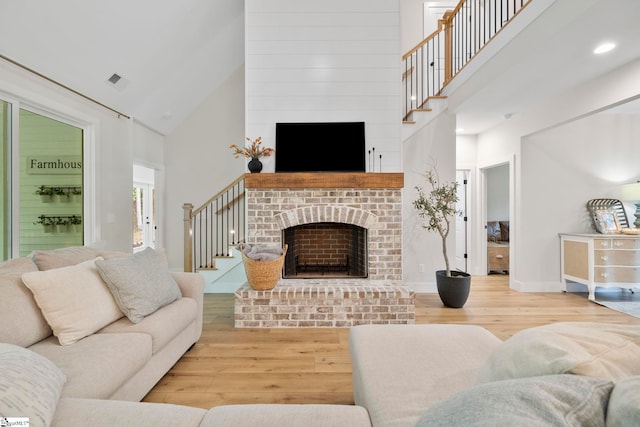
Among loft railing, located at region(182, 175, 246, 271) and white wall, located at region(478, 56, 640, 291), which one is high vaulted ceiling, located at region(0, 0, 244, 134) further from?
white wall, located at region(478, 56, 640, 291)

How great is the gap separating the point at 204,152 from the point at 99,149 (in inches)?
70.8

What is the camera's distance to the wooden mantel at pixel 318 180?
11.6 ft

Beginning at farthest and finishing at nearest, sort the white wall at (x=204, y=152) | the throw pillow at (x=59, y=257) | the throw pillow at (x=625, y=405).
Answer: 1. the white wall at (x=204, y=152)
2. the throw pillow at (x=59, y=257)
3. the throw pillow at (x=625, y=405)

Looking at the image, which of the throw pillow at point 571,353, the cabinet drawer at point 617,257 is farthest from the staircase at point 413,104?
the throw pillow at point 571,353

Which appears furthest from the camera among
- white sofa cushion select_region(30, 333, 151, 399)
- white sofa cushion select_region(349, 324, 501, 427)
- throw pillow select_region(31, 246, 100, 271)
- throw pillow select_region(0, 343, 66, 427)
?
throw pillow select_region(31, 246, 100, 271)

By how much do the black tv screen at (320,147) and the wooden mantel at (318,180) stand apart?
0.17m

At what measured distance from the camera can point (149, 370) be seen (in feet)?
6.16

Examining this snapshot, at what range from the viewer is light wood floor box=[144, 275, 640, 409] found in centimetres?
196

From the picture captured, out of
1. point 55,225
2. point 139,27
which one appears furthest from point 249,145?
point 55,225

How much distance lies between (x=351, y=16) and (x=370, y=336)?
3.76 meters

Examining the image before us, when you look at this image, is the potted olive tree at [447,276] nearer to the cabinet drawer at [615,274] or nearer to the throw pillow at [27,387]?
the cabinet drawer at [615,274]

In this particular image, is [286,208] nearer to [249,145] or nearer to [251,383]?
[249,145]

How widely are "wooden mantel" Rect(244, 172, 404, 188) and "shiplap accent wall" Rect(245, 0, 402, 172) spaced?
0.26 meters

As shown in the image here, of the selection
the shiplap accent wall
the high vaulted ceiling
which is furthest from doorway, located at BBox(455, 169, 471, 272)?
the high vaulted ceiling
